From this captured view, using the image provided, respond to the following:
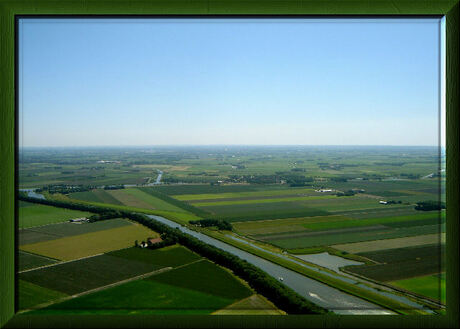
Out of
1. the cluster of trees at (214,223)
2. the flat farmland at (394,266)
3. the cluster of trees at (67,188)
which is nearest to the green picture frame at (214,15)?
the flat farmland at (394,266)

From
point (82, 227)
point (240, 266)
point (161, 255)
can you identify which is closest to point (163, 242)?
point (161, 255)

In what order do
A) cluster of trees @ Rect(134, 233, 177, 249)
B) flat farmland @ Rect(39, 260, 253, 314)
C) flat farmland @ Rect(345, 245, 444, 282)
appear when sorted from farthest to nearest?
cluster of trees @ Rect(134, 233, 177, 249)
flat farmland @ Rect(345, 245, 444, 282)
flat farmland @ Rect(39, 260, 253, 314)

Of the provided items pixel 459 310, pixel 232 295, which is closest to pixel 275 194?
pixel 232 295

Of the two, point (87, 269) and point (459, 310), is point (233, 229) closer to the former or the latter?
point (87, 269)

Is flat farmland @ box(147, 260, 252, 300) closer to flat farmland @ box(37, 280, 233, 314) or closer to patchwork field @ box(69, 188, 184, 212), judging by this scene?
flat farmland @ box(37, 280, 233, 314)

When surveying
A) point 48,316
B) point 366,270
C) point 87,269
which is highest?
point 48,316

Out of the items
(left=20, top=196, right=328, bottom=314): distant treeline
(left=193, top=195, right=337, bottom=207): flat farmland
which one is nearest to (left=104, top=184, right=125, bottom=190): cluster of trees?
(left=20, top=196, right=328, bottom=314): distant treeline
